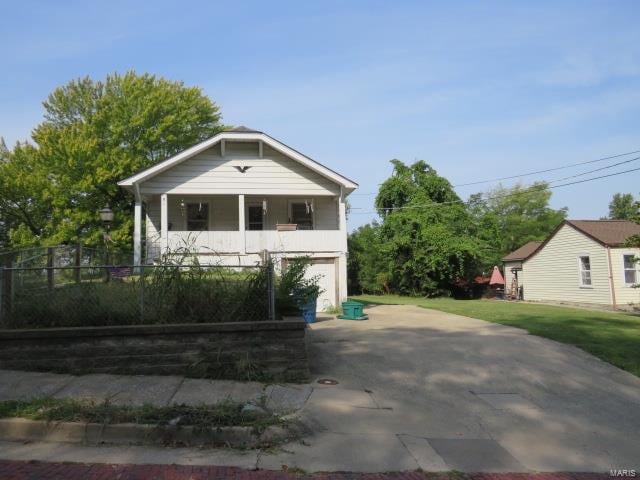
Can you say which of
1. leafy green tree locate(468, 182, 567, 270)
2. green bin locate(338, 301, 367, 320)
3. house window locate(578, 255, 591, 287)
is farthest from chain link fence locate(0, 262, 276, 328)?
leafy green tree locate(468, 182, 567, 270)

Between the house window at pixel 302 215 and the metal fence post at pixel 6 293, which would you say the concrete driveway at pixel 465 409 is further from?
the house window at pixel 302 215

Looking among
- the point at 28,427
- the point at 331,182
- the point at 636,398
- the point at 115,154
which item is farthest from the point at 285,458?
the point at 115,154

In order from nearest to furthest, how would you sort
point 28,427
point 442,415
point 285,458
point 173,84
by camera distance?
point 285,458
point 28,427
point 442,415
point 173,84

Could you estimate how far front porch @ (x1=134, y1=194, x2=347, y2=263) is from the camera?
57.4ft

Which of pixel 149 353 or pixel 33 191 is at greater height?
pixel 33 191

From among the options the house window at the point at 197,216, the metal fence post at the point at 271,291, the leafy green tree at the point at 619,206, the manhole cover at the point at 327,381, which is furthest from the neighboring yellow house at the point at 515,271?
the leafy green tree at the point at 619,206

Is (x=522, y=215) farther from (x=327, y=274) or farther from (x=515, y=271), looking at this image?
(x=327, y=274)

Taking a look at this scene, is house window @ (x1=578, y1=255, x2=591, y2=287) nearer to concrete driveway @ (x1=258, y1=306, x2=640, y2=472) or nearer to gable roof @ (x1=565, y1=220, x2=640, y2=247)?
gable roof @ (x1=565, y1=220, x2=640, y2=247)

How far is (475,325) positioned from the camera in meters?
13.2

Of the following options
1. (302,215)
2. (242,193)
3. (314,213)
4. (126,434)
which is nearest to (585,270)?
(314,213)

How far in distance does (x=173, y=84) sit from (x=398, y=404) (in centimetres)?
3161

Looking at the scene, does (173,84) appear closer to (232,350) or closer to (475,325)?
(475,325)

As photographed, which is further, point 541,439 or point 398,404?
point 398,404

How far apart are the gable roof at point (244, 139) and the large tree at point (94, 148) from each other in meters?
13.6
